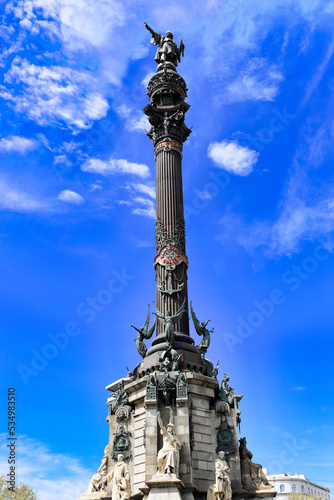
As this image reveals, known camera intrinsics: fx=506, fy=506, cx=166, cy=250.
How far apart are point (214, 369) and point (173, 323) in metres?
3.68

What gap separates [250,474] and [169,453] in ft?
20.3

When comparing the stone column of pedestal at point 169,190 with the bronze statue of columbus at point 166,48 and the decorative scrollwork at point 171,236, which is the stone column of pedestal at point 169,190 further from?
the bronze statue of columbus at point 166,48

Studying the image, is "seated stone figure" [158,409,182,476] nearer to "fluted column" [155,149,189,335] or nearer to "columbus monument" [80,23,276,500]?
"columbus monument" [80,23,276,500]

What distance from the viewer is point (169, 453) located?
80.0 ft

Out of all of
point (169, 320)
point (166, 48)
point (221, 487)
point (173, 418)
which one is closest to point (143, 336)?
point (169, 320)

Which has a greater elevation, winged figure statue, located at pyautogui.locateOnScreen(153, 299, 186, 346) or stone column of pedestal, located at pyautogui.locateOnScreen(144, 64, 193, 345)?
stone column of pedestal, located at pyautogui.locateOnScreen(144, 64, 193, 345)

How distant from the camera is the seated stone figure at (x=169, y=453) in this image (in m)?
24.3

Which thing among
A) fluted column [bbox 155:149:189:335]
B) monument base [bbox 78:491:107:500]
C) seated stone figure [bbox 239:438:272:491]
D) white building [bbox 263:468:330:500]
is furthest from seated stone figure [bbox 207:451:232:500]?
white building [bbox 263:468:330:500]

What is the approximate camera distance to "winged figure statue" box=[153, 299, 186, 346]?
2922cm

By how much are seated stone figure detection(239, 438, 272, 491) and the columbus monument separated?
0.05 metres

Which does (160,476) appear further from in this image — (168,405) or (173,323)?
(173,323)

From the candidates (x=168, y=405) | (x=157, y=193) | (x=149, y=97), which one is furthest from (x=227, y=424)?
(x=149, y=97)

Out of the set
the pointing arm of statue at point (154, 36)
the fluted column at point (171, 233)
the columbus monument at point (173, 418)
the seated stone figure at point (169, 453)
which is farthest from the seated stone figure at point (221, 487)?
the pointing arm of statue at point (154, 36)

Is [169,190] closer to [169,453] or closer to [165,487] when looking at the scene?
[169,453]
